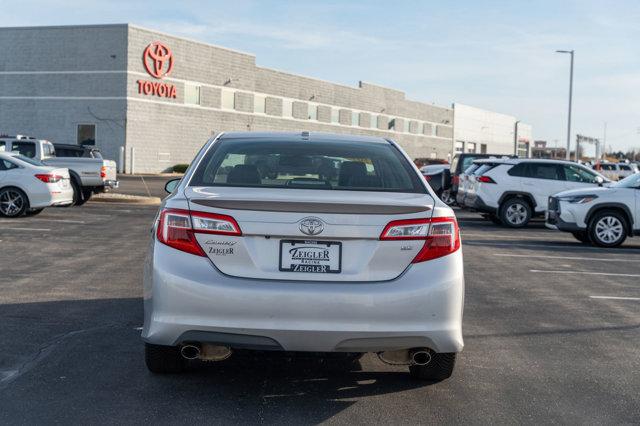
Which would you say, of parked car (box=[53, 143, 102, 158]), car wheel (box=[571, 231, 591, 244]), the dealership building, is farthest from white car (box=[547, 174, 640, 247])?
the dealership building

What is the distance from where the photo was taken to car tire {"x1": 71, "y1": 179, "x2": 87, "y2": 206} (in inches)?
957

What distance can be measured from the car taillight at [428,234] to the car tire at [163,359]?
1682 mm

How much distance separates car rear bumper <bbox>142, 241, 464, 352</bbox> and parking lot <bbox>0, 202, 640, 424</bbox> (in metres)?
0.47

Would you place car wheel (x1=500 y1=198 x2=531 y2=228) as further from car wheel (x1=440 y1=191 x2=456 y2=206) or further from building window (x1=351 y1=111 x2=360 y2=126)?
building window (x1=351 y1=111 x2=360 y2=126)

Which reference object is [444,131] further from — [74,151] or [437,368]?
[437,368]

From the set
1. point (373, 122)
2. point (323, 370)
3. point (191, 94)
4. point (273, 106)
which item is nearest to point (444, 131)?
point (373, 122)

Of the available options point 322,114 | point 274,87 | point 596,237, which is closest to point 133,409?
point 596,237

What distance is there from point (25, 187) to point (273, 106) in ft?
149

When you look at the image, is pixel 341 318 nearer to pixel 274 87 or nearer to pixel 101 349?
pixel 101 349

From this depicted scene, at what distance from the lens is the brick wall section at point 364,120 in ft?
247

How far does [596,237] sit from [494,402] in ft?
39.6

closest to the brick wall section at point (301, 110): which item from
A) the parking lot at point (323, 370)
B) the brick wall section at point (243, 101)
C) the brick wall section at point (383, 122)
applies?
the brick wall section at point (243, 101)

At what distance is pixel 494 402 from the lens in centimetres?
544

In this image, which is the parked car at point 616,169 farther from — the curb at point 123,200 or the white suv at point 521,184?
the curb at point 123,200
